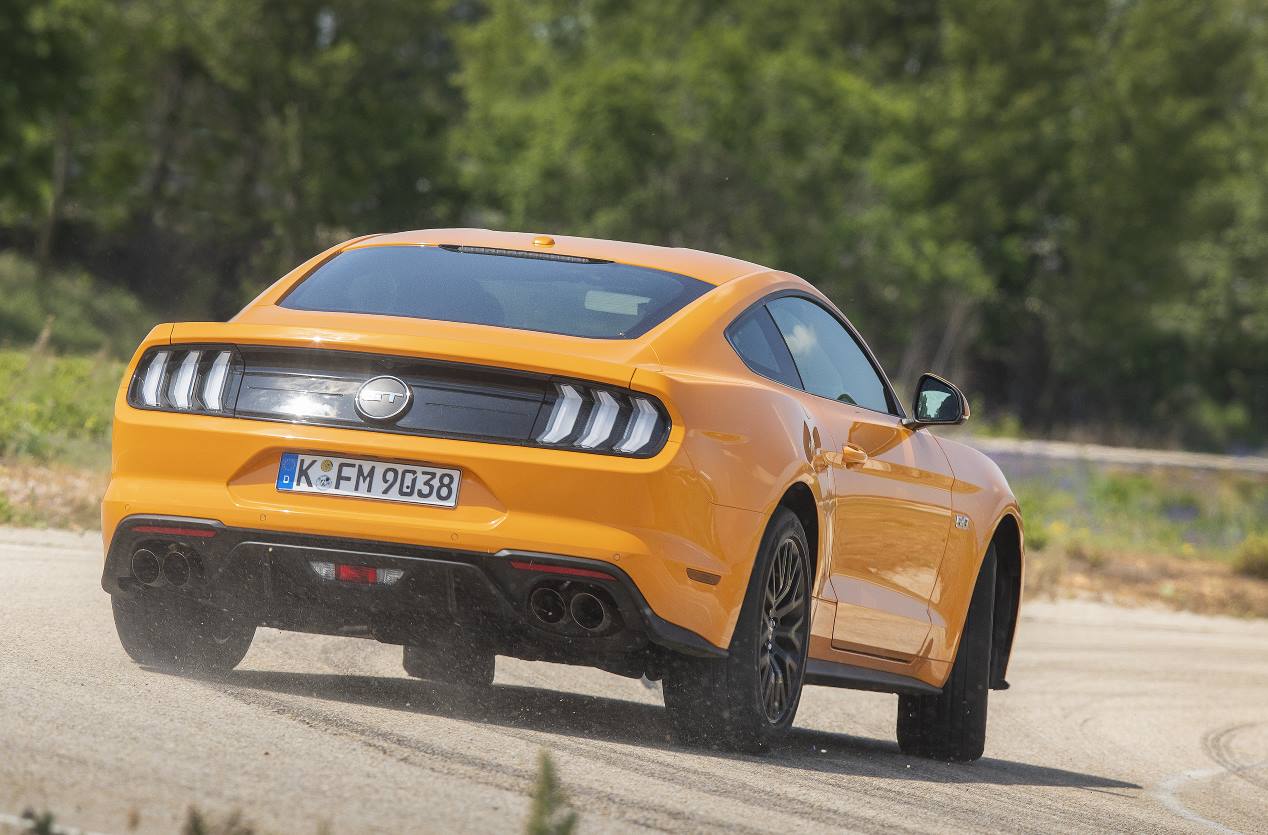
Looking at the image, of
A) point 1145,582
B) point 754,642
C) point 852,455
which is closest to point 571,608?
→ point 754,642

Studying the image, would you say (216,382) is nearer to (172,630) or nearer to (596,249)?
(172,630)

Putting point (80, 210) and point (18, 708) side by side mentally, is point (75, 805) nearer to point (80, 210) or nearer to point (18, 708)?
point (18, 708)

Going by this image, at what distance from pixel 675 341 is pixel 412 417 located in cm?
87

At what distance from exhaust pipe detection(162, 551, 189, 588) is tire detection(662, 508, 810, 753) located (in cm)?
148

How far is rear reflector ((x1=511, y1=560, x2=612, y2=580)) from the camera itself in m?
6.04

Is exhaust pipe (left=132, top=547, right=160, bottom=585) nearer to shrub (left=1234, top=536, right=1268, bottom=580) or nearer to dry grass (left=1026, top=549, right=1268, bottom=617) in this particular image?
dry grass (left=1026, top=549, right=1268, bottom=617)

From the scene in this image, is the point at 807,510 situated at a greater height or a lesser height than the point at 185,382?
lesser

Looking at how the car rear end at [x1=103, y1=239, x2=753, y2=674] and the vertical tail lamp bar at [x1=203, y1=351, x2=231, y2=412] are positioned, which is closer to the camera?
the car rear end at [x1=103, y1=239, x2=753, y2=674]

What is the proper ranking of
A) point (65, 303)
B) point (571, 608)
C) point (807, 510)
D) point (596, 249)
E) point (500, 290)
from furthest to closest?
point (65, 303) < point (596, 249) < point (807, 510) < point (500, 290) < point (571, 608)

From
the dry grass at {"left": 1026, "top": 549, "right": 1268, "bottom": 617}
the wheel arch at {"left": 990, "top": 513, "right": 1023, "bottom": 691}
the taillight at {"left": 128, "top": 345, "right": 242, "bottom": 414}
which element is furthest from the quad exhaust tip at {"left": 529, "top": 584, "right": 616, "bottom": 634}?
the dry grass at {"left": 1026, "top": 549, "right": 1268, "bottom": 617}

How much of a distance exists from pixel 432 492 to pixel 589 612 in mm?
570

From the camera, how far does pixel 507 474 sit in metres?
6.05

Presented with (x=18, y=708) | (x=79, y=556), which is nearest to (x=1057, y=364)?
(x=79, y=556)

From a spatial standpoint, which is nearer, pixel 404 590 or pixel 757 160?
pixel 404 590
